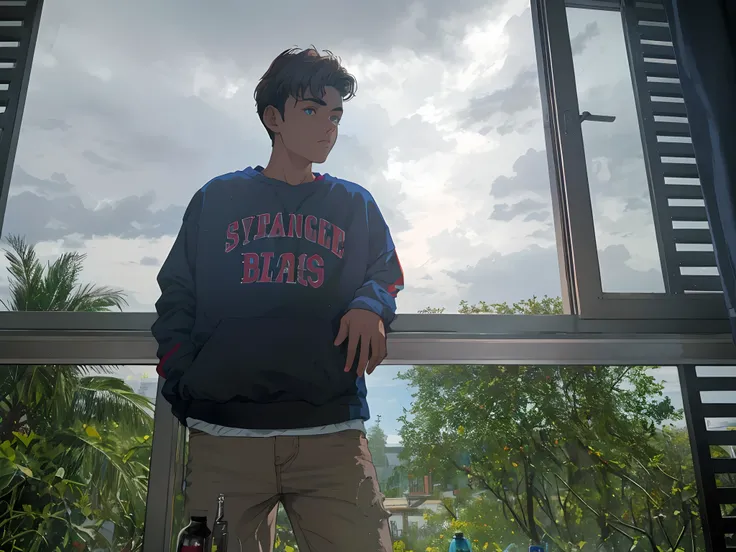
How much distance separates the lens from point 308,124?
50.7 inches

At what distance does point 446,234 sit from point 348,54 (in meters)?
0.66

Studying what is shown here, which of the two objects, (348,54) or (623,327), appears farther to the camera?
(348,54)

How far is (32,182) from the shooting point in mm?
1471

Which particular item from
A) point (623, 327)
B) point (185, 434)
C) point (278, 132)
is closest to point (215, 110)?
point (278, 132)

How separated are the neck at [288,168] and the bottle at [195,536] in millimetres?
799

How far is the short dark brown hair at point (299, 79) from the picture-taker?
129cm

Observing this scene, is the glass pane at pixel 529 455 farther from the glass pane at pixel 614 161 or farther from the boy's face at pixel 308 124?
the boy's face at pixel 308 124

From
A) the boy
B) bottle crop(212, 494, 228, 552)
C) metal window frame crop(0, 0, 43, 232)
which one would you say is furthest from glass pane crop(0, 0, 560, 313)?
bottle crop(212, 494, 228, 552)

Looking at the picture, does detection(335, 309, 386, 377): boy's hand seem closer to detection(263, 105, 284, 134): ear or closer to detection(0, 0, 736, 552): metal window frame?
detection(0, 0, 736, 552): metal window frame

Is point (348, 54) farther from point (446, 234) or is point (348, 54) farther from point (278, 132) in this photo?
point (446, 234)

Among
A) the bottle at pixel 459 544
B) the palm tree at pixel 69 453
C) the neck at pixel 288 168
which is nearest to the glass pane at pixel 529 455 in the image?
the bottle at pixel 459 544

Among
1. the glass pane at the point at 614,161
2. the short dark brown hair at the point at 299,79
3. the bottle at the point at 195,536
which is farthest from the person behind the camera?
the glass pane at the point at 614,161

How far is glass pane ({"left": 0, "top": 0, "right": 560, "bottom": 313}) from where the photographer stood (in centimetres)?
147

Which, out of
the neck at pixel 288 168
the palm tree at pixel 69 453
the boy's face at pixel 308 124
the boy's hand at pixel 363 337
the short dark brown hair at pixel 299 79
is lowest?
the palm tree at pixel 69 453
